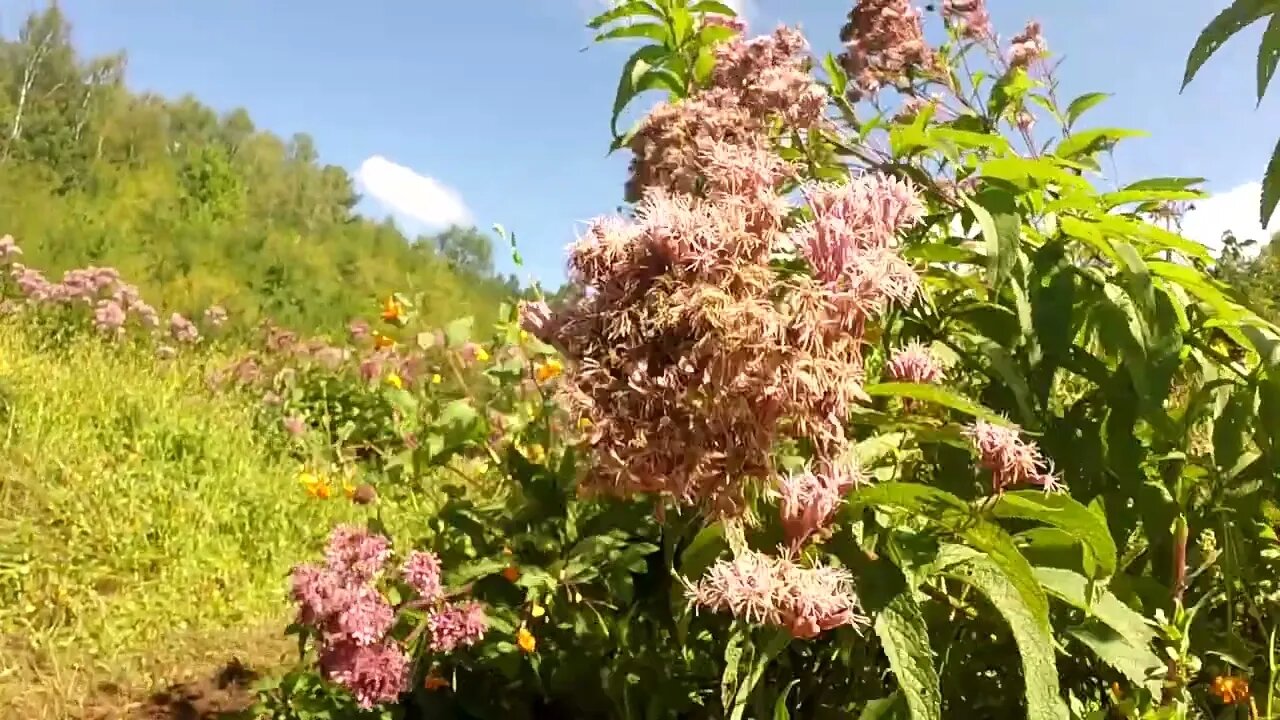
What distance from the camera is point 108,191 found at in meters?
19.5

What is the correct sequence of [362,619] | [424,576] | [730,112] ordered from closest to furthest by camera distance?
[730,112] < [362,619] < [424,576]

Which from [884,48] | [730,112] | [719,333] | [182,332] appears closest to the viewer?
[719,333]

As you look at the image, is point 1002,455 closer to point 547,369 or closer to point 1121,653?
point 1121,653

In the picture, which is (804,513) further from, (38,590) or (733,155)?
(38,590)

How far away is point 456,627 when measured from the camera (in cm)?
166

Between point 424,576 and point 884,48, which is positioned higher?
point 884,48

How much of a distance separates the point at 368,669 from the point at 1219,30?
1.33m

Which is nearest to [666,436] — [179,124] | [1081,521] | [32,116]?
[1081,521]

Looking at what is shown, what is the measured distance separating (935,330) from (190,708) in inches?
78.6

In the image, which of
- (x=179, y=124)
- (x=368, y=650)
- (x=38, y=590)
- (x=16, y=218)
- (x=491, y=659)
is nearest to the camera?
(x=368, y=650)

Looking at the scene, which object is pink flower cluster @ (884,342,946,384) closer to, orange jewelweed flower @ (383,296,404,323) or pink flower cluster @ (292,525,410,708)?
pink flower cluster @ (292,525,410,708)

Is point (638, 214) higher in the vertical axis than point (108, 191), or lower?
lower

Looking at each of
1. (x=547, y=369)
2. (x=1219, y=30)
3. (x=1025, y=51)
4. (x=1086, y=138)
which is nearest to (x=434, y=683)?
(x=547, y=369)

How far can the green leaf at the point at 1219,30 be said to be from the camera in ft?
3.37
